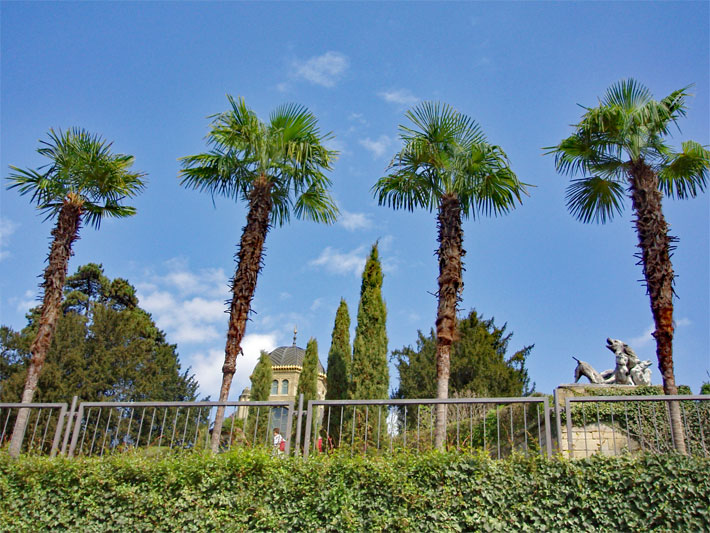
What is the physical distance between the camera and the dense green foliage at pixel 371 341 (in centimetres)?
1611

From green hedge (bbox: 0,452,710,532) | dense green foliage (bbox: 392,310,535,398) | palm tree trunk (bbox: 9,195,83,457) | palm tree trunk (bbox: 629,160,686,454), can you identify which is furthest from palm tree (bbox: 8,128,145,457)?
dense green foliage (bbox: 392,310,535,398)

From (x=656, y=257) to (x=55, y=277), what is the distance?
37.4ft

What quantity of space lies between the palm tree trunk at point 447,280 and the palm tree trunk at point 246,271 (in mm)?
3392

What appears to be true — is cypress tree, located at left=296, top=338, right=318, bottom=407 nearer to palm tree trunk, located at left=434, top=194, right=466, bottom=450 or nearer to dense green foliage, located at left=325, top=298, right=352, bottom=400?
dense green foliage, located at left=325, top=298, right=352, bottom=400

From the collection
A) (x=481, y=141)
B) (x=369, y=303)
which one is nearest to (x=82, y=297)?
(x=369, y=303)

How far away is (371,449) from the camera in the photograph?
5891mm

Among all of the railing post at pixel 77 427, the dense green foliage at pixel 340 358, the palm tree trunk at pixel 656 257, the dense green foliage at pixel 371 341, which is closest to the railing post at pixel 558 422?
the palm tree trunk at pixel 656 257

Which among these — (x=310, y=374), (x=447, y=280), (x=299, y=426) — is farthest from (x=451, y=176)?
(x=310, y=374)

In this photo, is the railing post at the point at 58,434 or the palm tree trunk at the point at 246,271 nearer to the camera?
the railing post at the point at 58,434

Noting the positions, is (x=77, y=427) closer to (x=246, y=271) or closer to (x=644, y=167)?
(x=246, y=271)

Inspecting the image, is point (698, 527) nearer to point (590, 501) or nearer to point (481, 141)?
point (590, 501)

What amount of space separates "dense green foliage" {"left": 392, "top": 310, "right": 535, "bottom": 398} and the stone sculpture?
28.6 ft

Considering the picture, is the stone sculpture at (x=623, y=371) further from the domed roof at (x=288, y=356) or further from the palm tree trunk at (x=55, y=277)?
the domed roof at (x=288, y=356)

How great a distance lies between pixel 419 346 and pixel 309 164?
19.8m
